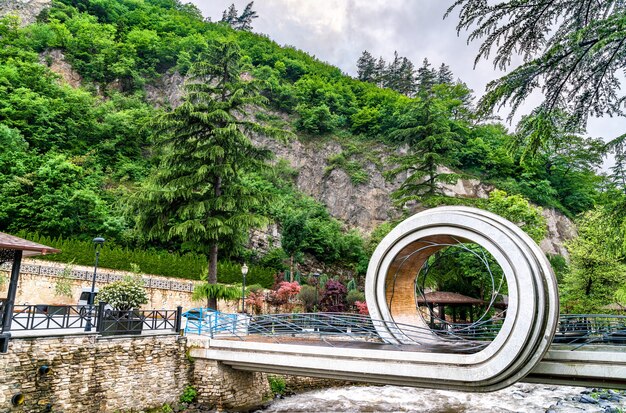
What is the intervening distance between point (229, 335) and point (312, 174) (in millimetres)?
27064

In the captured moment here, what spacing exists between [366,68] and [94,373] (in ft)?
222

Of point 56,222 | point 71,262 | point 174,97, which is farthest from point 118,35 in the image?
point 71,262

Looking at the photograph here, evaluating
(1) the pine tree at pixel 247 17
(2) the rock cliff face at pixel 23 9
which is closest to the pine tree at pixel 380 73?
(1) the pine tree at pixel 247 17

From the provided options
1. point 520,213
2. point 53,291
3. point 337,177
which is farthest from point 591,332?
point 337,177

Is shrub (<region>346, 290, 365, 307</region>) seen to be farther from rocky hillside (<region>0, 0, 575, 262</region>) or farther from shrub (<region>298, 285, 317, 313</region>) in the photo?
rocky hillside (<region>0, 0, 575, 262</region>)

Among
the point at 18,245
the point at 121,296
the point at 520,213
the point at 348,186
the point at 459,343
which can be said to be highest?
the point at 348,186

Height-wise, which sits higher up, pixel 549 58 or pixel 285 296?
A: pixel 549 58

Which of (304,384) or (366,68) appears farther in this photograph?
(366,68)

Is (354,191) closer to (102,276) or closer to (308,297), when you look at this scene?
(308,297)

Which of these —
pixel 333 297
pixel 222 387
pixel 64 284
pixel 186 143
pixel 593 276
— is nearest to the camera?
pixel 222 387

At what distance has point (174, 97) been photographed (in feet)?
132

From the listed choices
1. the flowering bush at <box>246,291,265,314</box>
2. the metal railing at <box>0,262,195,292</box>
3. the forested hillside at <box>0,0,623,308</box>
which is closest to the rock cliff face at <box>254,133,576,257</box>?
the forested hillside at <box>0,0,623,308</box>

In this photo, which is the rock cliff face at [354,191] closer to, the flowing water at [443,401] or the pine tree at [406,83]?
the flowing water at [443,401]

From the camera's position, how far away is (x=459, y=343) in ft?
31.9
